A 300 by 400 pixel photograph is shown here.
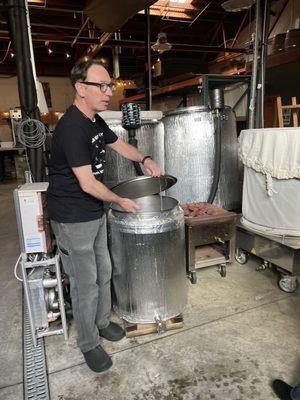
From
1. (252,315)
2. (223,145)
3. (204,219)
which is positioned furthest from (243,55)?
(252,315)

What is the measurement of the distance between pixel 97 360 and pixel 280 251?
60.6 inches

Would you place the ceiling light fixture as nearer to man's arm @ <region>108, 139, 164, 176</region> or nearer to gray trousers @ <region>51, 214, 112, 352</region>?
man's arm @ <region>108, 139, 164, 176</region>

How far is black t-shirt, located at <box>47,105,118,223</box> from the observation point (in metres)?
1.48

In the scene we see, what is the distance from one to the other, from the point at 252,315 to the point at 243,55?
732cm

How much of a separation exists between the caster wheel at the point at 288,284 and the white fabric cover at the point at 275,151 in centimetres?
79

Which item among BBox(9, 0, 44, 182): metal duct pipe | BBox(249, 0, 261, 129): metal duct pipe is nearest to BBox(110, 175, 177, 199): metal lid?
BBox(9, 0, 44, 182): metal duct pipe

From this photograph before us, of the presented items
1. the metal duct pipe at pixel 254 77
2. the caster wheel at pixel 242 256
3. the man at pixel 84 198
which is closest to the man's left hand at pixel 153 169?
the man at pixel 84 198

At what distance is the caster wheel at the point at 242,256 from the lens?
286cm

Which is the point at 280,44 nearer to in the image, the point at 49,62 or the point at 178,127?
the point at 178,127

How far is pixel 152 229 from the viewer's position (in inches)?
72.5

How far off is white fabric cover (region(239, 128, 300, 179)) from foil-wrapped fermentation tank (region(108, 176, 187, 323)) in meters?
0.84

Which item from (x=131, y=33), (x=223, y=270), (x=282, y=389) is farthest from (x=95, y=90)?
(x=131, y=33)

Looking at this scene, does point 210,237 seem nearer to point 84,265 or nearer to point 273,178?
point 273,178

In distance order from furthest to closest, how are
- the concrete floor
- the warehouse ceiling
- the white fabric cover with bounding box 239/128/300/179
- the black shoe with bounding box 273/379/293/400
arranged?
the warehouse ceiling < the white fabric cover with bounding box 239/128/300/179 < the concrete floor < the black shoe with bounding box 273/379/293/400
